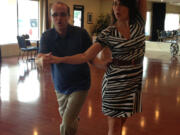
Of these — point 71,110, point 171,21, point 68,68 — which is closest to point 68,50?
point 68,68

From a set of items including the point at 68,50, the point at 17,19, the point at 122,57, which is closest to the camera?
the point at 122,57

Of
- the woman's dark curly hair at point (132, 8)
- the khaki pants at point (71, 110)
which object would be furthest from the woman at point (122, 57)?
the khaki pants at point (71, 110)

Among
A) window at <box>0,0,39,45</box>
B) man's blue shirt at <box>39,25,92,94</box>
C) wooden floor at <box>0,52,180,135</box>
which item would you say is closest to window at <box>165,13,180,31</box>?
window at <box>0,0,39,45</box>

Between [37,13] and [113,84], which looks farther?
[37,13]

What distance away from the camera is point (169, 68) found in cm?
839

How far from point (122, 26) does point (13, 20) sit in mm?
10055

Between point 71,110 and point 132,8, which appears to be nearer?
point 132,8

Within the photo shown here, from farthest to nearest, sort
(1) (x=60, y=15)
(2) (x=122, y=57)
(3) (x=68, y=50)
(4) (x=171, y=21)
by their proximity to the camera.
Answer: (4) (x=171, y=21) → (3) (x=68, y=50) → (1) (x=60, y=15) → (2) (x=122, y=57)

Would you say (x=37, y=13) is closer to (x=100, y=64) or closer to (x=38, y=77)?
(x=38, y=77)

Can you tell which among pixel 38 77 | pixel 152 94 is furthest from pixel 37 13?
pixel 152 94

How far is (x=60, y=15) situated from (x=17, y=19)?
9625 mm

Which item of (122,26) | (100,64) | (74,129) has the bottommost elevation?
(74,129)

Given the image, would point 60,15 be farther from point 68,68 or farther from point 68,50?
point 68,68

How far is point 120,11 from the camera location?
64.7 inches
